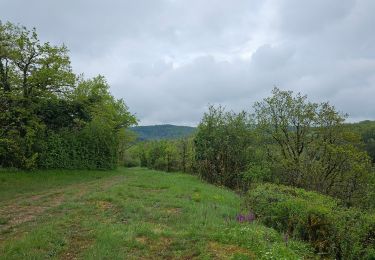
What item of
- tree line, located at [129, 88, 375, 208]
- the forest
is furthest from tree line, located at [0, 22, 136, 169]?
tree line, located at [129, 88, 375, 208]

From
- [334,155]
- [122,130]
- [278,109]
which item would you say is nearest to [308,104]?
[278,109]

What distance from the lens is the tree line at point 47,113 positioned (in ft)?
86.2

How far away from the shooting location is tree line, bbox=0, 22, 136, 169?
2628 cm

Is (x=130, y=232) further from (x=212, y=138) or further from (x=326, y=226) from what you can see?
(x=212, y=138)

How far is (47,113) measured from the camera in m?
30.1

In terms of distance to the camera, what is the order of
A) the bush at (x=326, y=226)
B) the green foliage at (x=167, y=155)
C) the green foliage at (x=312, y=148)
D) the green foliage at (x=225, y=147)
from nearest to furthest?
the bush at (x=326, y=226)
the green foliage at (x=312, y=148)
the green foliage at (x=225, y=147)
the green foliage at (x=167, y=155)

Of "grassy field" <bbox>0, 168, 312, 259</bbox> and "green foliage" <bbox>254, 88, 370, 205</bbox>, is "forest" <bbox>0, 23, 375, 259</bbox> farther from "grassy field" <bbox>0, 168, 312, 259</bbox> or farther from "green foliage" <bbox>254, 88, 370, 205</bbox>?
"grassy field" <bbox>0, 168, 312, 259</bbox>

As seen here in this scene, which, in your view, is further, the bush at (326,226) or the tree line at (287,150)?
the tree line at (287,150)

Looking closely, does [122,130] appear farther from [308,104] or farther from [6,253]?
[6,253]

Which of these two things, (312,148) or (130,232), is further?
(312,148)

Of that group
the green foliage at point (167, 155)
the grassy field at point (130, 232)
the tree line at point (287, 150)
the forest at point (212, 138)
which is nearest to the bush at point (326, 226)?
the grassy field at point (130, 232)

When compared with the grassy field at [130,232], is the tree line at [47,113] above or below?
above

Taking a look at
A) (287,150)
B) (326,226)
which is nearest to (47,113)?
(287,150)

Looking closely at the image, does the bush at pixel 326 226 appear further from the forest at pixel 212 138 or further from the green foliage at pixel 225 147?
the green foliage at pixel 225 147
